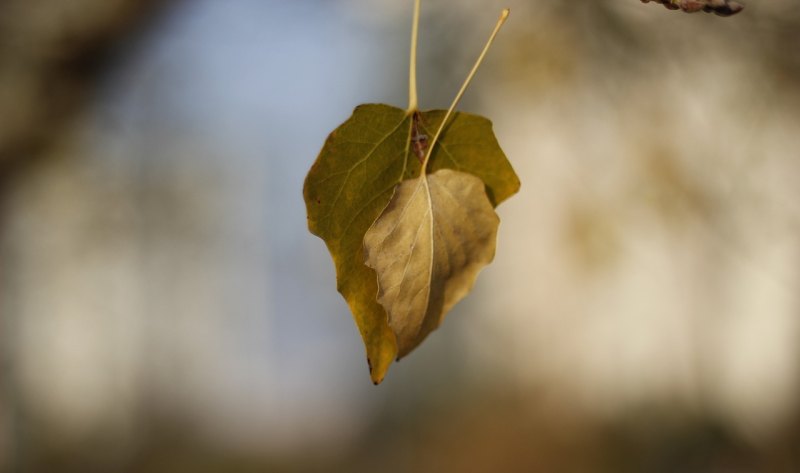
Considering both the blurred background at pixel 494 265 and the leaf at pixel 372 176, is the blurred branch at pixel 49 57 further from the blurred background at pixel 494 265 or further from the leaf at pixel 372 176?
the leaf at pixel 372 176

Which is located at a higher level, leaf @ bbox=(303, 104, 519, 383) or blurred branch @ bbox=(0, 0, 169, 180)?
leaf @ bbox=(303, 104, 519, 383)

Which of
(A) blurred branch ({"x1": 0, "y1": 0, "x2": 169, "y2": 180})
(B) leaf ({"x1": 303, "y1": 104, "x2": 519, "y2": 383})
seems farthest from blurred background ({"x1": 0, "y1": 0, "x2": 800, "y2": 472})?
(B) leaf ({"x1": 303, "y1": 104, "x2": 519, "y2": 383})

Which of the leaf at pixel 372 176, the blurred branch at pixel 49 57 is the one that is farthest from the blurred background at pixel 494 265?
the leaf at pixel 372 176

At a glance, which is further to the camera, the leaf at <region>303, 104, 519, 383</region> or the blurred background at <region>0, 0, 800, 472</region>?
the blurred background at <region>0, 0, 800, 472</region>

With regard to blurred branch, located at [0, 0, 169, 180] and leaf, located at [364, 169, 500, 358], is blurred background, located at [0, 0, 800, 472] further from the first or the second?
leaf, located at [364, 169, 500, 358]

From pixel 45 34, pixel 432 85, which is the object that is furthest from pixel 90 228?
pixel 432 85

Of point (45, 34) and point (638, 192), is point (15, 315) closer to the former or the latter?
point (45, 34)
